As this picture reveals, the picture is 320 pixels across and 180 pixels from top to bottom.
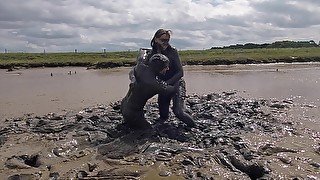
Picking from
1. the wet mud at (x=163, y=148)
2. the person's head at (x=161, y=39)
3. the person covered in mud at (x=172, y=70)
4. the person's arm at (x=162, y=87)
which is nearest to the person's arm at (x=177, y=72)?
the person covered in mud at (x=172, y=70)

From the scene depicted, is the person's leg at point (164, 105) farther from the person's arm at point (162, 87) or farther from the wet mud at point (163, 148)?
the person's arm at point (162, 87)

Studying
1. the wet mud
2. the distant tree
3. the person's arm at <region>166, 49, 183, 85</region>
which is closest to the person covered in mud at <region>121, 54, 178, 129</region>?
the person's arm at <region>166, 49, 183, 85</region>

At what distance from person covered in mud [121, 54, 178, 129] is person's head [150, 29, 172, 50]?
0.60m

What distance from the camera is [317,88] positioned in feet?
60.8

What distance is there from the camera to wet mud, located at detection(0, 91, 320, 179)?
7.02 m

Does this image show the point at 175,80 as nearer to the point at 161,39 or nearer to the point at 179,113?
the point at 179,113

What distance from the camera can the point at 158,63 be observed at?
8.43 meters

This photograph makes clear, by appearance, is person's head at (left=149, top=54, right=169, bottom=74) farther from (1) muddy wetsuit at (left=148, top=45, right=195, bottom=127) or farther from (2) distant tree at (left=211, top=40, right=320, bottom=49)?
(2) distant tree at (left=211, top=40, right=320, bottom=49)

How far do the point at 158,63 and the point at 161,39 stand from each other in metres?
0.74

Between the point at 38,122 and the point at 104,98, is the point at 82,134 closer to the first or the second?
the point at 38,122

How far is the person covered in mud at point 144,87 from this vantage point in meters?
8.48

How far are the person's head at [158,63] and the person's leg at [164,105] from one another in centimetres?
146

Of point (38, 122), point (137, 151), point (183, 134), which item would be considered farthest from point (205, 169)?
point (38, 122)

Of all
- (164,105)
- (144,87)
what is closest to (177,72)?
(144,87)
